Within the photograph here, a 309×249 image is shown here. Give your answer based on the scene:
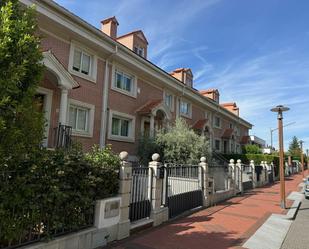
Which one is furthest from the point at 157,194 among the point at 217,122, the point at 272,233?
the point at 217,122

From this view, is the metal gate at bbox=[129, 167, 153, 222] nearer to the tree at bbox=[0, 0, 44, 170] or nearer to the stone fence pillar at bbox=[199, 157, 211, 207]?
the tree at bbox=[0, 0, 44, 170]

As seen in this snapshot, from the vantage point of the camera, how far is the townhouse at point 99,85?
36.0 feet

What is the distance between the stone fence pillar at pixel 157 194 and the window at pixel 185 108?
13.5m

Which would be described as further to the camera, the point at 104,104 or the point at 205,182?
the point at 104,104

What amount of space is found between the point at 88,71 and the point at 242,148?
2839cm

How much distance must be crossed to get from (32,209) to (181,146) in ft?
35.1

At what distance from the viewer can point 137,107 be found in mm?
16406

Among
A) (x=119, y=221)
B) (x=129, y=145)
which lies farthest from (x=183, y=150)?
(x=119, y=221)

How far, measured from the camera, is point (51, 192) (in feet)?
15.5

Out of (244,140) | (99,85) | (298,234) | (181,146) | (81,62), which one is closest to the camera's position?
(298,234)

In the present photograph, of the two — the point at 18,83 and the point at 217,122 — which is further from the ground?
the point at 217,122

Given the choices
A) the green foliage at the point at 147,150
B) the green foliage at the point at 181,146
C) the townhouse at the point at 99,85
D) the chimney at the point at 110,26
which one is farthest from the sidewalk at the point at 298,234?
the chimney at the point at 110,26

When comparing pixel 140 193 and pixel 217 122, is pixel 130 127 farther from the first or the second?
pixel 217 122

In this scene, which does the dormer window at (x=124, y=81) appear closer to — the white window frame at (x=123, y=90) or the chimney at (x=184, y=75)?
the white window frame at (x=123, y=90)
